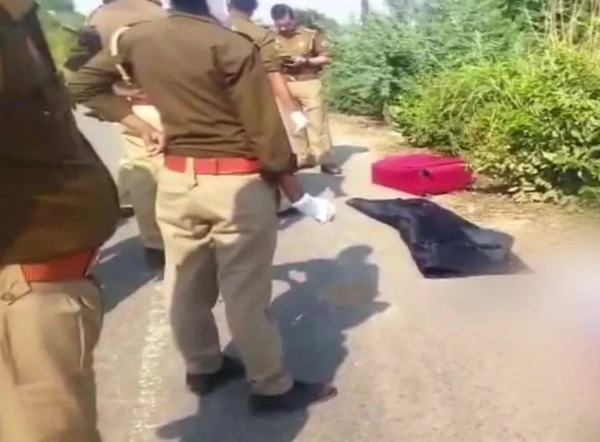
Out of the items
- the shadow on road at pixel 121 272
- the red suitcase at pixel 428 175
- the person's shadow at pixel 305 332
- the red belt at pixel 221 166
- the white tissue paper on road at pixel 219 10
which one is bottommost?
the red suitcase at pixel 428 175

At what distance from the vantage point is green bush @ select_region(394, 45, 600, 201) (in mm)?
8789

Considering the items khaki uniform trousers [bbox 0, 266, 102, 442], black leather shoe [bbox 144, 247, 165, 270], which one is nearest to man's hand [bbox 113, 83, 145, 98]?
khaki uniform trousers [bbox 0, 266, 102, 442]

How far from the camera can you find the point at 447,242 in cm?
762

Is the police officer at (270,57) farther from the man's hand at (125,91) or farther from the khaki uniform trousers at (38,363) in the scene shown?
the khaki uniform trousers at (38,363)

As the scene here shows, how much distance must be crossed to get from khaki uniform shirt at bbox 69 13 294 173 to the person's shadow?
1.09 metres

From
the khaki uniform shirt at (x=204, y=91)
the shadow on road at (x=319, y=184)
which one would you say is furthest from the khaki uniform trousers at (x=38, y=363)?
the shadow on road at (x=319, y=184)

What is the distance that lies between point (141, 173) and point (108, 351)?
5.70 ft

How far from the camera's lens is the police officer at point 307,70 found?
11.4 meters

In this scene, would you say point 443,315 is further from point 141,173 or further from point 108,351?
point 141,173

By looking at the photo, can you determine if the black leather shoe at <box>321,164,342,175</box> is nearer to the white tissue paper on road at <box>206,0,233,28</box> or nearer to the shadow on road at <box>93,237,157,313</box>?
the shadow on road at <box>93,237,157,313</box>

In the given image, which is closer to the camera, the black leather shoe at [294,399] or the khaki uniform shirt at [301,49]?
the black leather shoe at [294,399]

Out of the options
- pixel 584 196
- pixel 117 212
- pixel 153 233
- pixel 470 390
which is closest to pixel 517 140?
pixel 584 196

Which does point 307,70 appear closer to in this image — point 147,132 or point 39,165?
point 147,132

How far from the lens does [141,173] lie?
7.52 meters
